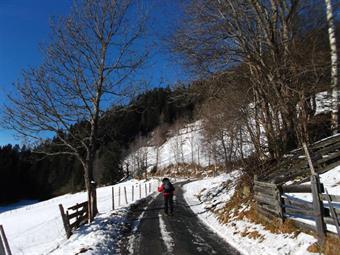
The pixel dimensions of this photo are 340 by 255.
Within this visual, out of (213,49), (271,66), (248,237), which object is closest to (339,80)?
(271,66)

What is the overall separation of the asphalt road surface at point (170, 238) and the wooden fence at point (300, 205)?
179 centimetres

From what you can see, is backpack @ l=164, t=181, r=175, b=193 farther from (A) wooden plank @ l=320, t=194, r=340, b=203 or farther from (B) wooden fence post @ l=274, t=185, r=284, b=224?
(A) wooden plank @ l=320, t=194, r=340, b=203

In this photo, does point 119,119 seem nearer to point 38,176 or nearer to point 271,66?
point 271,66

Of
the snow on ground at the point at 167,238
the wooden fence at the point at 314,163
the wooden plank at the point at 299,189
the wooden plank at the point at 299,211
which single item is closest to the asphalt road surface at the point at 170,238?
the snow on ground at the point at 167,238

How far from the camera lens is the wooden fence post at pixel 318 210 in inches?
257

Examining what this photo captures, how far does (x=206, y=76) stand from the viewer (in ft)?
43.1

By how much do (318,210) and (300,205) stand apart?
46.2 inches

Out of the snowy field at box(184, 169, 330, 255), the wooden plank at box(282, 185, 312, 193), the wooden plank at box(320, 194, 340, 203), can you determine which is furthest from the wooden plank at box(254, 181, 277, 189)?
the wooden plank at box(320, 194, 340, 203)

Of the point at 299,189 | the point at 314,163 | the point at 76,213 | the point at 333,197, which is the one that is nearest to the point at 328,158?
the point at 314,163

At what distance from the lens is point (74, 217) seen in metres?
12.5

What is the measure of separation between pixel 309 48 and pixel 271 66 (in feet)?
4.61

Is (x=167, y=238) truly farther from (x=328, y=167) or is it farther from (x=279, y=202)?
(x=328, y=167)

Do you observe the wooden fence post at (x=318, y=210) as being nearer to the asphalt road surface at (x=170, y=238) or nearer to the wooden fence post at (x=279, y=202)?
the wooden fence post at (x=279, y=202)

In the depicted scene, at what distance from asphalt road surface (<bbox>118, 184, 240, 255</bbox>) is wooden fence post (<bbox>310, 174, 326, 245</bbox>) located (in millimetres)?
2221
